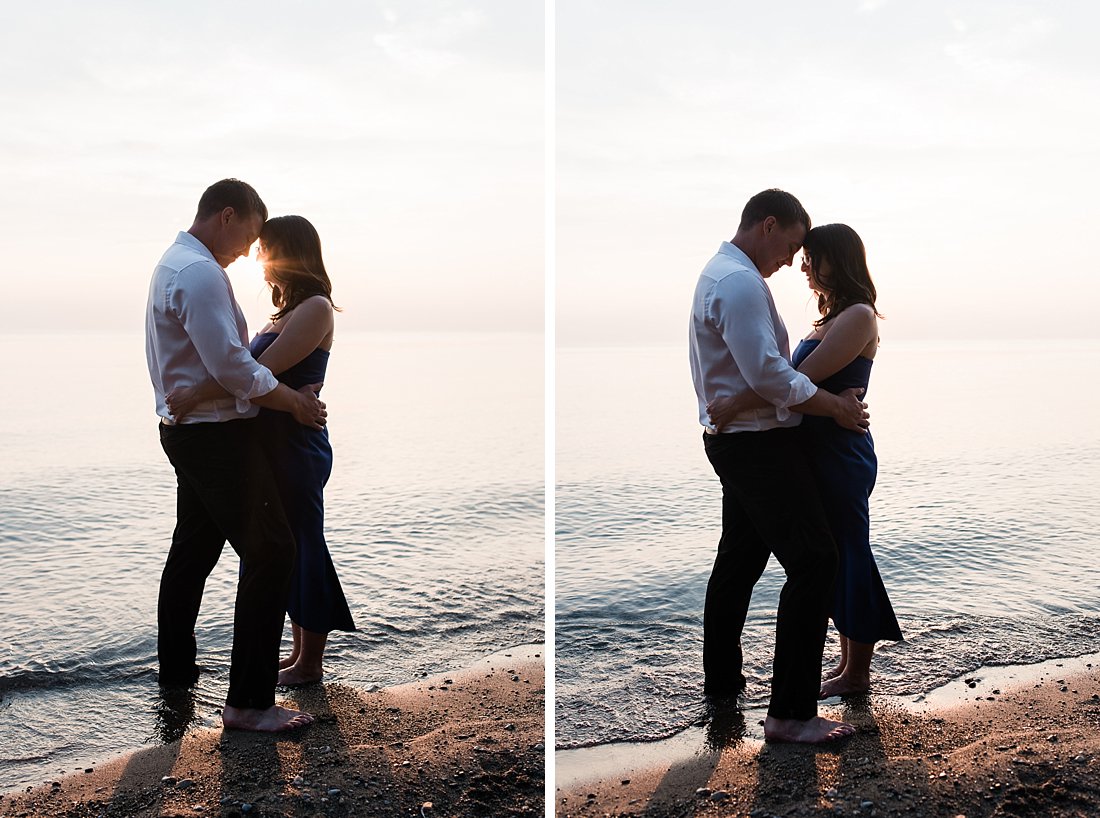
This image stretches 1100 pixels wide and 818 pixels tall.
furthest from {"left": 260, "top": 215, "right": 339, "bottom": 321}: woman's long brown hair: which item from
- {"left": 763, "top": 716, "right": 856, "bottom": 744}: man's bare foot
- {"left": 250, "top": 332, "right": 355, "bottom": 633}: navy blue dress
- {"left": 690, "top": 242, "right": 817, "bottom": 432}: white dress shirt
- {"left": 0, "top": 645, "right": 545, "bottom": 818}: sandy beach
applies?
{"left": 763, "top": 716, "right": 856, "bottom": 744}: man's bare foot

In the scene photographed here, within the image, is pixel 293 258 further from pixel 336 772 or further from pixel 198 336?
pixel 336 772

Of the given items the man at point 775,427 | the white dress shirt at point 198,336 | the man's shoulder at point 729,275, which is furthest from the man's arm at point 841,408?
the white dress shirt at point 198,336

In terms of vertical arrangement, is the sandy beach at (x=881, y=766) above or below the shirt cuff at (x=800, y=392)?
below

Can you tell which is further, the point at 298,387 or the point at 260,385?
the point at 298,387

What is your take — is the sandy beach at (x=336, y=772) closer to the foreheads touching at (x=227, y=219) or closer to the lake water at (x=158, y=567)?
the lake water at (x=158, y=567)

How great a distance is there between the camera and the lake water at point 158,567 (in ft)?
10.6

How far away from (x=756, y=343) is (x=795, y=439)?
361 millimetres

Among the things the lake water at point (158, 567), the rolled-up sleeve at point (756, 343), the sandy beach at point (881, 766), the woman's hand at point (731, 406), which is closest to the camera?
the sandy beach at point (881, 766)

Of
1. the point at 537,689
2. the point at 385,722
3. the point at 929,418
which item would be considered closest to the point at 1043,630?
the point at 537,689

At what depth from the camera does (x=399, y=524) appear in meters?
6.97

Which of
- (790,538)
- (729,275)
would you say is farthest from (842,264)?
(790,538)

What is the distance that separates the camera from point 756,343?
2.67 metres

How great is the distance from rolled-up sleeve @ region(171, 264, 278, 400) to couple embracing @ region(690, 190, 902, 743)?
1.29 m

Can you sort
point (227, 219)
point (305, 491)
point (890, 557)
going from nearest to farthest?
point (227, 219), point (305, 491), point (890, 557)
